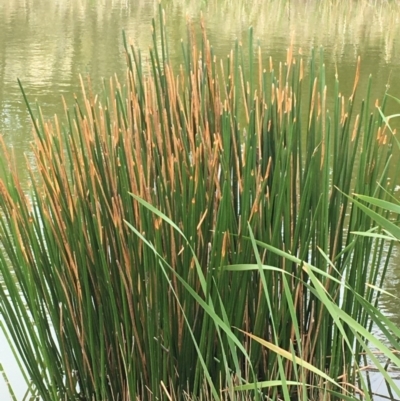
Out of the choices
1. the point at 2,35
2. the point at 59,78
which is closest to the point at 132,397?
the point at 59,78

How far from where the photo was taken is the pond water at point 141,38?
19.6ft

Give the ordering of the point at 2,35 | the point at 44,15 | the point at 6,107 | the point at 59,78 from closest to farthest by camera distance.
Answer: the point at 6,107
the point at 59,78
the point at 2,35
the point at 44,15

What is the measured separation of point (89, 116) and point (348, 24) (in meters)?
11.7

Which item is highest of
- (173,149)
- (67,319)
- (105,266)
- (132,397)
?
(173,149)

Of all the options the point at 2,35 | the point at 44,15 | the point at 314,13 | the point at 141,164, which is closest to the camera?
the point at 141,164

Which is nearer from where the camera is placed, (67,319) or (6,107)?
(67,319)

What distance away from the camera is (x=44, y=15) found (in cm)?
1185

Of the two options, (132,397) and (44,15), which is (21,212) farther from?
(44,15)

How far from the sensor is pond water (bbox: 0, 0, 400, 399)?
5965mm

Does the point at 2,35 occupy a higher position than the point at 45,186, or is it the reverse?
the point at 45,186

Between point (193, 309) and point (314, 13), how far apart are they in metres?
12.5

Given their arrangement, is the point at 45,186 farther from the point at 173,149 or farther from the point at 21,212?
the point at 173,149

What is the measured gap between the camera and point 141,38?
9.28m

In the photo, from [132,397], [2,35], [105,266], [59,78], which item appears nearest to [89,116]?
[105,266]
